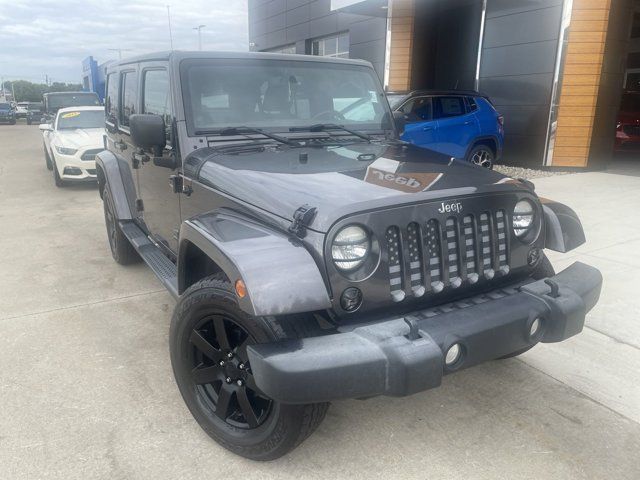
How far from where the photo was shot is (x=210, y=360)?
8.63ft

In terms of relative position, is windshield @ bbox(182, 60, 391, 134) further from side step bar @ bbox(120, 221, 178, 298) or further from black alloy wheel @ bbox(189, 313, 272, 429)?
black alloy wheel @ bbox(189, 313, 272, 429)

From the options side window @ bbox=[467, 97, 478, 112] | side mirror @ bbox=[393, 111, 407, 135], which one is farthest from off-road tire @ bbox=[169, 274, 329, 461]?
side window @ bbox=[467, 97, 478, 112]

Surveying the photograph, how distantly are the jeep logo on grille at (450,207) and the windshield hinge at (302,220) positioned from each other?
59 centimetres

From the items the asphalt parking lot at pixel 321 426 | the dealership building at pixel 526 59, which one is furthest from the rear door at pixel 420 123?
the asphalt parking lot at pixel 321 426

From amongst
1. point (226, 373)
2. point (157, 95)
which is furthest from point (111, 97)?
point (226, 373)

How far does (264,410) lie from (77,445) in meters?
0.98

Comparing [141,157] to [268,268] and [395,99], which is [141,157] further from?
[395,99]

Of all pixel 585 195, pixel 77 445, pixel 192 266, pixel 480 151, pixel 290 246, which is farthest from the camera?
pixel 480 151

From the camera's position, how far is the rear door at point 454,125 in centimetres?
988

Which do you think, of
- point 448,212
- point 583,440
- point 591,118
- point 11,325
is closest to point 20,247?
point 11,325

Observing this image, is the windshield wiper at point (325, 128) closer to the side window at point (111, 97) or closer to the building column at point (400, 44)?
the side window at point (111, 97)

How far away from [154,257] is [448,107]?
7603 mm

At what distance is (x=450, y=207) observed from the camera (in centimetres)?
242

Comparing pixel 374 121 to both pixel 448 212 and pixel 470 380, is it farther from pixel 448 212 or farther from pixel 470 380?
pixel 470 380
